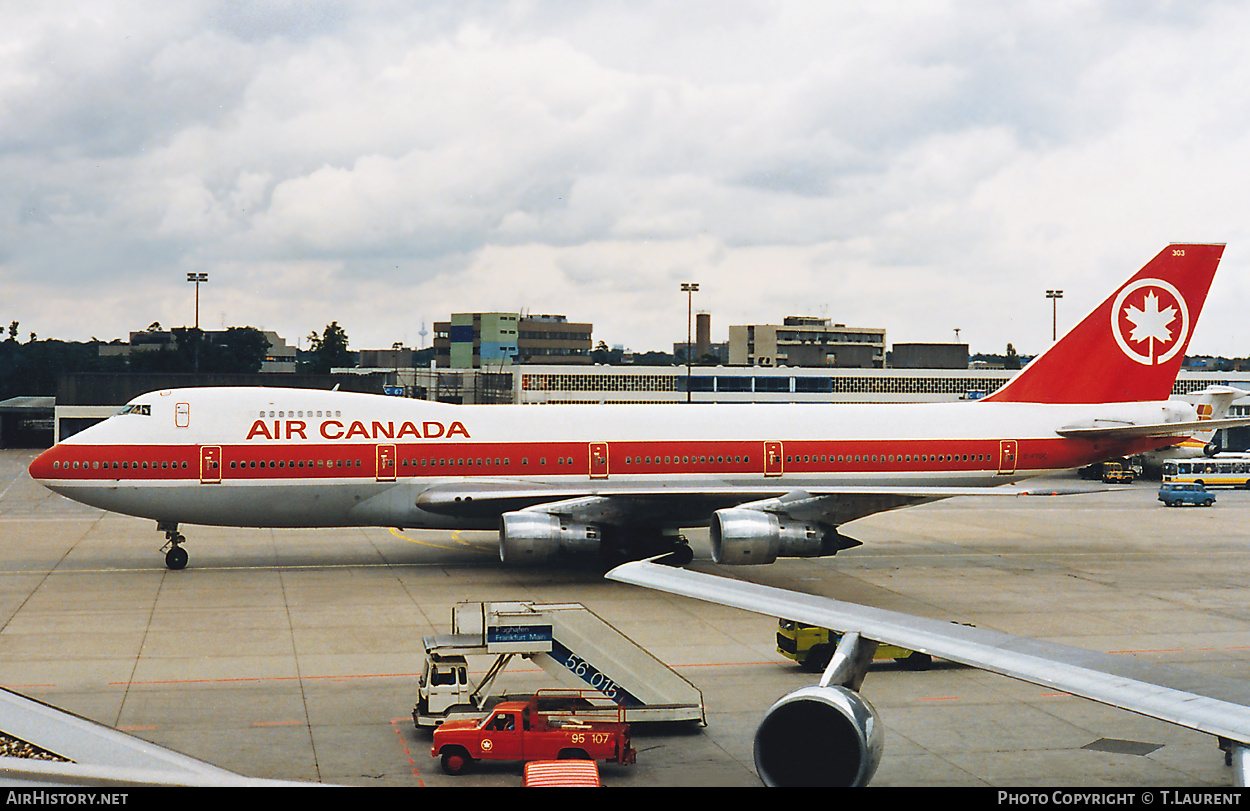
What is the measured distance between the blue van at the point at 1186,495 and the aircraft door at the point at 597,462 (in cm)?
3484

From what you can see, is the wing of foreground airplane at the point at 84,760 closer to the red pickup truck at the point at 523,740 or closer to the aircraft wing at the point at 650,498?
the red pickup truck at the point at 523,740

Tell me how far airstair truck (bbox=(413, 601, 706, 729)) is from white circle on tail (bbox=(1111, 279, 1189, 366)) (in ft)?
89.1

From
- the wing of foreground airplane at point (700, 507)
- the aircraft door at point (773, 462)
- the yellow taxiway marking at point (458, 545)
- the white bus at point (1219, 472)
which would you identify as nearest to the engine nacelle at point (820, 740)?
the wing of foreground airplane at point (700, 507)

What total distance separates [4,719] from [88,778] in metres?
2.57

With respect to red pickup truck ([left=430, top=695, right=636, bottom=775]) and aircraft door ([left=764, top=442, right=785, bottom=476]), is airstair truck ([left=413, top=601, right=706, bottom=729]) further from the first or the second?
aircraft door ([left=764, top=442, right=785, bottom=476])

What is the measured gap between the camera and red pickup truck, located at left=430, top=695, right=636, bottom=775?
673 inches

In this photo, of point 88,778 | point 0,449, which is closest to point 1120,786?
point 88,778

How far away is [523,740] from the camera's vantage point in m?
17.3

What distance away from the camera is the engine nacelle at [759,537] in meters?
30.0

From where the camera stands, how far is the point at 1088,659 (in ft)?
35.6

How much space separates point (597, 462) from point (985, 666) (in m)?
25.1

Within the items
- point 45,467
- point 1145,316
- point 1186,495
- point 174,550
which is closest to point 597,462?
point 174,550

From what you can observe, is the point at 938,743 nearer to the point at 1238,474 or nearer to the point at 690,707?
the point at 690,707
